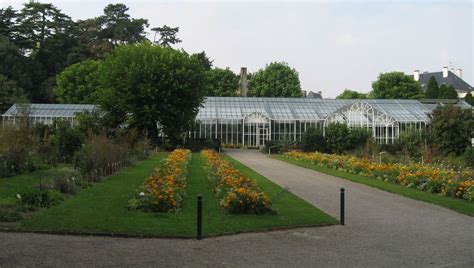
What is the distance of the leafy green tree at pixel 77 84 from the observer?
58.1 meters

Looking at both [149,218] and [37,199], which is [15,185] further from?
[149,218]

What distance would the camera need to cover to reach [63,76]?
5897 cm

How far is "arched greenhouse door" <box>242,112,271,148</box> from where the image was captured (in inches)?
2051

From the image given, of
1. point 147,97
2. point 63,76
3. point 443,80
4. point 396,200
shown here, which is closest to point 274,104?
point 147,97

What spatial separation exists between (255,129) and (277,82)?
1047 inches

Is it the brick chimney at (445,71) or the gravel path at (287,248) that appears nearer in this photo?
the gravel path at (287,248)

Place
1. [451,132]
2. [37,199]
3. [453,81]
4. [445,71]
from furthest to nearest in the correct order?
[445,71], [453,81], [451,132], [37,199]

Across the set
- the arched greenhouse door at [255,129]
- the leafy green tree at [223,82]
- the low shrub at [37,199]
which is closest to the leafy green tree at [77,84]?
the arched greenhouse door at [255,129]

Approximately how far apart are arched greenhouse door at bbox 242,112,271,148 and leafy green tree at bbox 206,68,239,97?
22341mm

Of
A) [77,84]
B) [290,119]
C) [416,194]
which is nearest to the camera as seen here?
[416,194]

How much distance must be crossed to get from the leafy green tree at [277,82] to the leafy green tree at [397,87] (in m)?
12.3

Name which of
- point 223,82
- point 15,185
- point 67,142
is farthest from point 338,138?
point 223,82

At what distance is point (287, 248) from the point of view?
907 cm

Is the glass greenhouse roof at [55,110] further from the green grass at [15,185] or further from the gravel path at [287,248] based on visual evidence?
the gravel path at [287,248]
